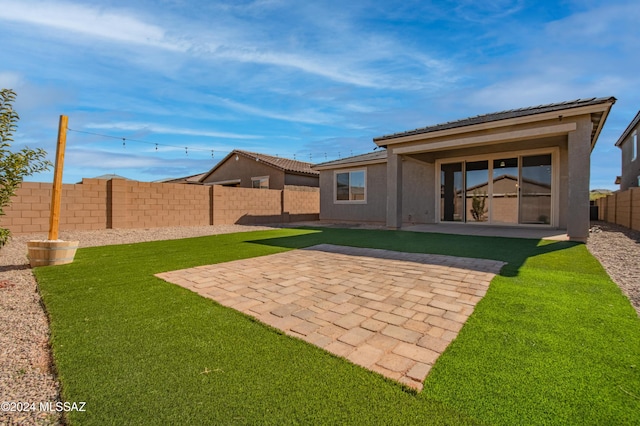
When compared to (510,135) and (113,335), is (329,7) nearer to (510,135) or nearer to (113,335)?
(510,135)

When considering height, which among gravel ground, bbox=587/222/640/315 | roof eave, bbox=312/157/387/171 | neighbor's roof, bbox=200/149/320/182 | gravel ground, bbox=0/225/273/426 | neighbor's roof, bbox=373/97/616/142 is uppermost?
neighbor's roof, bbox=200/149/320/182

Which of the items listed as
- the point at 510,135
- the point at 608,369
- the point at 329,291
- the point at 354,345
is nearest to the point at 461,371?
the point at 354,345

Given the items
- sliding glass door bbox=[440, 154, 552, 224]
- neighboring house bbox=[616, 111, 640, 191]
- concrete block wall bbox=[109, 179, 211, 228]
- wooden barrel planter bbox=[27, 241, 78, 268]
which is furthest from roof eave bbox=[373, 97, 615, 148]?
neighboring house bbox=[616, 111, 640, 191]

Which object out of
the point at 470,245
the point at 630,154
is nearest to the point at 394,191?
the point at 470,245

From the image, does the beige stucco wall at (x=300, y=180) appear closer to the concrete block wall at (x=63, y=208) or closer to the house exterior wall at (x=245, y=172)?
the house exterior wall at (x=245, y=172)

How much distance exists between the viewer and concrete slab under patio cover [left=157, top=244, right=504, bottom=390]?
85.8 inches

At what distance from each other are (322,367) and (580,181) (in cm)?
811

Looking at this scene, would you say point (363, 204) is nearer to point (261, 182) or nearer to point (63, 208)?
point (261, 182)

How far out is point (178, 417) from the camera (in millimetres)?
1472

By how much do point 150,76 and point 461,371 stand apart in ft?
48.0

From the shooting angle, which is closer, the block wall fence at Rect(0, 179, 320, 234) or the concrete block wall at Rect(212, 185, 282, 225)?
the block wall fence at Rect(0, 179, 320, 234)

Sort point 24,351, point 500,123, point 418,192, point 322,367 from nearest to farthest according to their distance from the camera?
point 322,367
point 24,351
point 500,123
point 418,192

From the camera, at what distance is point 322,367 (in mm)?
1907

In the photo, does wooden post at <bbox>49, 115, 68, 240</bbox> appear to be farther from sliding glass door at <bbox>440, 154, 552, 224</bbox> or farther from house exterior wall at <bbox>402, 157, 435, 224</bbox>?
sliding glass door at <bbox>440, 154, 552, 224</bbox>
